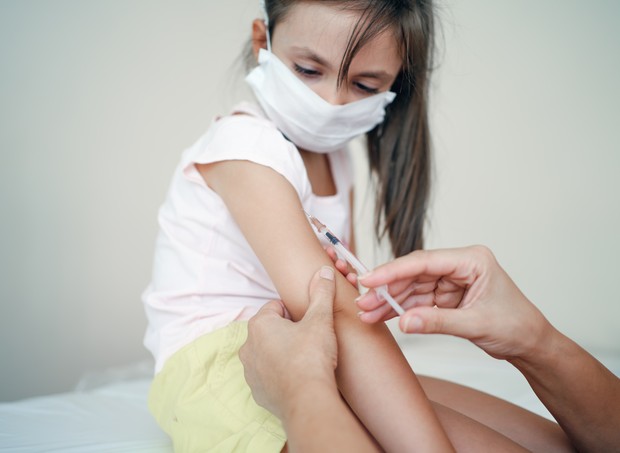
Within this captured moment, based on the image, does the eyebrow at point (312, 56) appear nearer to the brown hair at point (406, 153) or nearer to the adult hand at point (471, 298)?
the brown hair at point (406, 153)

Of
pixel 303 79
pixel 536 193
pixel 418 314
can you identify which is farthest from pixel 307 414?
pixel 536 193

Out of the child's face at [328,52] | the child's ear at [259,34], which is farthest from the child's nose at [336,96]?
the child's ear at [259,34]

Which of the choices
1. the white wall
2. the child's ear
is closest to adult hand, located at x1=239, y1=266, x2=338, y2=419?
the child's ear

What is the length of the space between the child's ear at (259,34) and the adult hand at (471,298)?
2.13 feet

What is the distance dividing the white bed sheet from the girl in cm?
17

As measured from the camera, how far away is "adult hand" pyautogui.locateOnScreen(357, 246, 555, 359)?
2.40ft

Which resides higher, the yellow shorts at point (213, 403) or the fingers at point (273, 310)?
the fingers at point (273, 310)

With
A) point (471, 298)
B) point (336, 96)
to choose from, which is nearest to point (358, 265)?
point (471, 298)

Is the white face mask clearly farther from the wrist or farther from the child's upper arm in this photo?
the wrist

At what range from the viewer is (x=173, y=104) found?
191 centimetres

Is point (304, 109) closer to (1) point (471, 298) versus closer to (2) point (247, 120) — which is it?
(2) point (247, 120)

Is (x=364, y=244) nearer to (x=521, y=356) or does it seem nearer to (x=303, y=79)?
(x=303, y=79)

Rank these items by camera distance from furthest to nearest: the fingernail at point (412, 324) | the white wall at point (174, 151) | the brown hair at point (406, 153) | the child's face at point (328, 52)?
the white wall at point (174, 151), the brown hair at point (406, 153), the child's face at point (328, 52), the fingernail at point (412, 324)

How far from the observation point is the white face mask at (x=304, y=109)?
1.09 metres
